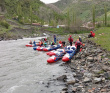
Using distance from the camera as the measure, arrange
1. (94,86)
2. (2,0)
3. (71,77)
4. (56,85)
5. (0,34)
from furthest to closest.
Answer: (2,0) < (0,34) < (71,77) < (56,85) < (94,86)

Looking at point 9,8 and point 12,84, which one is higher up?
point 9,8

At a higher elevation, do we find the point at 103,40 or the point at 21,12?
the point at 21,12

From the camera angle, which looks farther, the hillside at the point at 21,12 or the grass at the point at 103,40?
the hillside at the point at 21,12

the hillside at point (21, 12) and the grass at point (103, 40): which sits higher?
the hillside at point (21, 12)

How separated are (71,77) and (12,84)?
5216 millimetres

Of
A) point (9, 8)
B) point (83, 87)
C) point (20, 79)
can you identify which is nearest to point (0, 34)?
point (20, 79)

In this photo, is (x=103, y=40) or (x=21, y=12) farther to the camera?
(x=21, y=12)

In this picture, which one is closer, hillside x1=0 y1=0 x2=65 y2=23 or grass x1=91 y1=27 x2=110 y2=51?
grass x1=91 y1=27 x2=110 y2=51

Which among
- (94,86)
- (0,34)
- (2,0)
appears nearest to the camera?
(94,86)

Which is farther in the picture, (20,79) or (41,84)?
(20,79)

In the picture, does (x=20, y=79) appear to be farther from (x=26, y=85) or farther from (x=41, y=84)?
(x=41, y=84)

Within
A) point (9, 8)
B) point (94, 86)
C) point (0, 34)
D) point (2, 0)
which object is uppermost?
point (2, 0)

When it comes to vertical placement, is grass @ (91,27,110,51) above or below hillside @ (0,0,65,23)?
below

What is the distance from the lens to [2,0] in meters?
118
